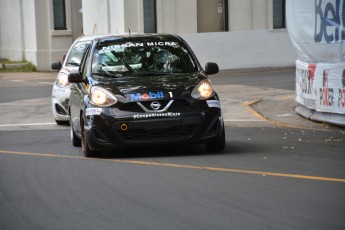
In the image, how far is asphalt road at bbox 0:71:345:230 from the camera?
8156 millimetres

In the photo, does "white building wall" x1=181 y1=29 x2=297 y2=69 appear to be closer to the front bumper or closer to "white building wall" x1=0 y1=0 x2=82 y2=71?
"white building wall" x1=0 y1=0 x2=82 y2=71

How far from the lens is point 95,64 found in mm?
13266

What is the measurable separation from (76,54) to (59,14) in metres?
20.2

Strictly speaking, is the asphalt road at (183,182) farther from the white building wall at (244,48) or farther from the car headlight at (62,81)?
the white building wall at (244,48)

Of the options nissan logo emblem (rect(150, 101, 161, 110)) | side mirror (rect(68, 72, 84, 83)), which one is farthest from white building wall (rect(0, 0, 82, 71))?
nissan logo emblem (rect(150, 101, 161, 110))

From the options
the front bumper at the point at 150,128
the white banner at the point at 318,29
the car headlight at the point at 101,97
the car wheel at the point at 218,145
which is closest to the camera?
the front bumper at the point at 150,128

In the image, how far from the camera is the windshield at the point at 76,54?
57.8ft

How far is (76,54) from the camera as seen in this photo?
58.3 ft

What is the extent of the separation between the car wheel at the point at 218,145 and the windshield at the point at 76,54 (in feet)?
18.2

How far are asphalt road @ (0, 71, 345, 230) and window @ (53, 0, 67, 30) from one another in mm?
20925

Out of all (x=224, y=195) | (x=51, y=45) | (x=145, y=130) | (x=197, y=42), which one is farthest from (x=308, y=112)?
(x=51, y=45)

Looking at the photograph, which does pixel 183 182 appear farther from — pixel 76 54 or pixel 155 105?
pixel 76 54

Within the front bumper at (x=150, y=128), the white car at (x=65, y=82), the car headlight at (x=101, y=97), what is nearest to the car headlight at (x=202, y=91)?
the front bumper at (x=150, y=128)

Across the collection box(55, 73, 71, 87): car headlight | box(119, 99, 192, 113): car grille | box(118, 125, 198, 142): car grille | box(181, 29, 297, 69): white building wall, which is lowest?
box(181, 29, 297, 69): white building wall
